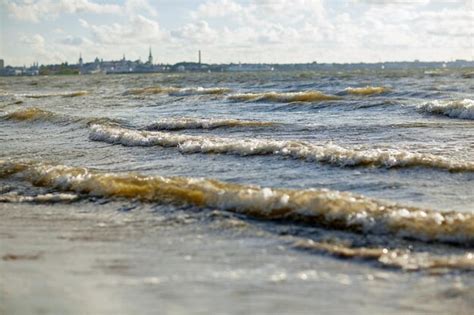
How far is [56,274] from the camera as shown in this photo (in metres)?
4.79

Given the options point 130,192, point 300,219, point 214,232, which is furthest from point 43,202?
point 300,219

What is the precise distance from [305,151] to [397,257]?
17.4 feet

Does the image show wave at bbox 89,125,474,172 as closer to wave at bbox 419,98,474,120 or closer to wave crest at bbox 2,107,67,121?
wave crest at bbox 2,107,67,121

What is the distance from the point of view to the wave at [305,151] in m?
9.25

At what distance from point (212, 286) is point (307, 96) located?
23327 mm

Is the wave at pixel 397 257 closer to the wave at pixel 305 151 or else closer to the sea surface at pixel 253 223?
the sea surface at pixel 253 223

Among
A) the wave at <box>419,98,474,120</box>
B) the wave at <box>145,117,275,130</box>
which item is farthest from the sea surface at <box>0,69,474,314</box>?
the wave at <box>419,98,474,120</box>

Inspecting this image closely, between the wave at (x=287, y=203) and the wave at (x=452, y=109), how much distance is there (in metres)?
12.1

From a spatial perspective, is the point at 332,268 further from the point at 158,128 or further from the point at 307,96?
the point at 307,96

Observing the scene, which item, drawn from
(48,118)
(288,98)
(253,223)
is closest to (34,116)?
(48,118)

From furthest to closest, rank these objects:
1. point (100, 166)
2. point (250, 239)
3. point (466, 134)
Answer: point (466, 134) → point (100, 166) → point (250, 239)

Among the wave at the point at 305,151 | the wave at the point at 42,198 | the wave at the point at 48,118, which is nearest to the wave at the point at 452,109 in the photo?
the wave at the point at 305,151

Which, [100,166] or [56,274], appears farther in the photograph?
[100,166]

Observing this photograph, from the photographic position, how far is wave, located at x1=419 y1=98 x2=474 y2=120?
59.8 feet
